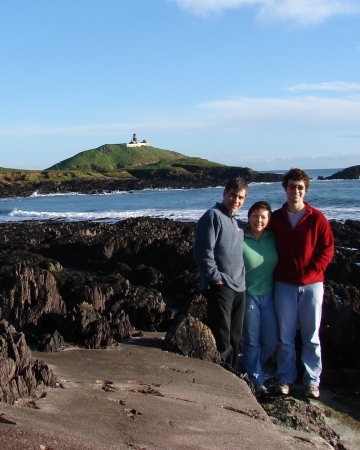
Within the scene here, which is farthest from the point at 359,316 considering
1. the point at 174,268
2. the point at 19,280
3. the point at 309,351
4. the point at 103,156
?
the point at 103,156

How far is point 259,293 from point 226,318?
523mm

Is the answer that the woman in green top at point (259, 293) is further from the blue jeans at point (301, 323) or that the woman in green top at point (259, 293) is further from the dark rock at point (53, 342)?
the dark rock at point (53, 342)

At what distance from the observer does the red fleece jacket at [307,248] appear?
6375 mm

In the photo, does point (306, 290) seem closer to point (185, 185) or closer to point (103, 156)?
point (185, 185)

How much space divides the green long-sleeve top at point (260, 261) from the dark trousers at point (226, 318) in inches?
9.3

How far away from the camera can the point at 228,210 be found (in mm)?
6344

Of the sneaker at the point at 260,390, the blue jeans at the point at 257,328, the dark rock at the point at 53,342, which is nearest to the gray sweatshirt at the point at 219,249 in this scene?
the blue jeans at the point at 257,328

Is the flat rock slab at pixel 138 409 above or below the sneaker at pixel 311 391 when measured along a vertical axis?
above

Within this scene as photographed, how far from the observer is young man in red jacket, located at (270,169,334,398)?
21.0 ft

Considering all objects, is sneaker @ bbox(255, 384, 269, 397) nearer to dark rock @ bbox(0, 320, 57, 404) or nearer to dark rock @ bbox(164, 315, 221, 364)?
dark rock @ bbox(164, 315, 221, 364)

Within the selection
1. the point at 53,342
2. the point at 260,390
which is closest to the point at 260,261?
the point at 260,390

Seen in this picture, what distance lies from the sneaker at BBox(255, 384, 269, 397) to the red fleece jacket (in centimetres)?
116

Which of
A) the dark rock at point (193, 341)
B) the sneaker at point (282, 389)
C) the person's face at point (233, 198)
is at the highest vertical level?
the person's face at point (233, 198)

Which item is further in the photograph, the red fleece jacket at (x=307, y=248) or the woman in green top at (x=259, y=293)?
the woman in green top at (x=259, y=293)
